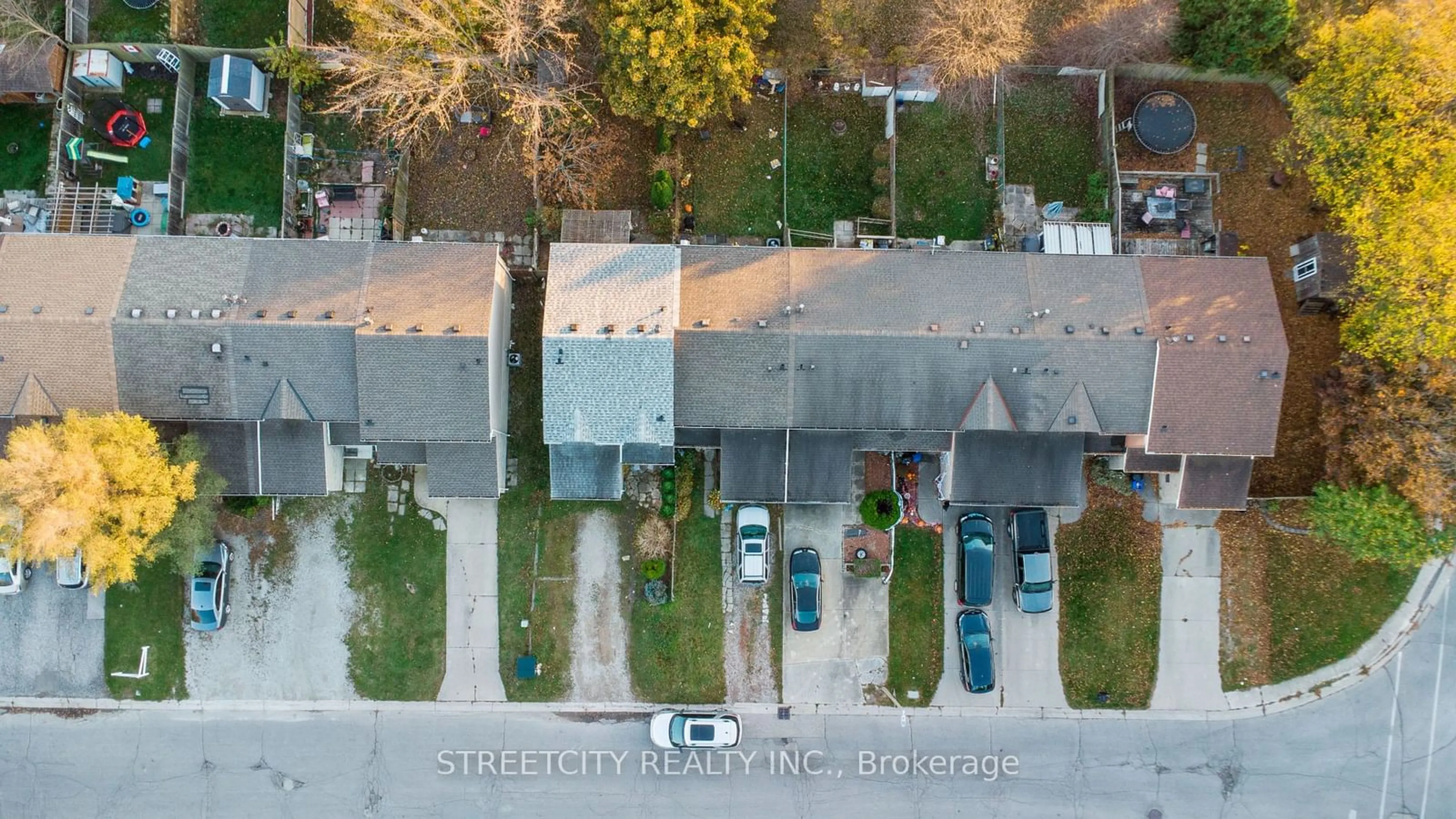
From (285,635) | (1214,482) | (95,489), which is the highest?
(95,489)

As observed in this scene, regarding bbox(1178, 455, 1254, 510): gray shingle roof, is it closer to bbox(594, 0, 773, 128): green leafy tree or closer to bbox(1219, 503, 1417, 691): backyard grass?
bbox(1219, 503, 1417, 691): backyard grass

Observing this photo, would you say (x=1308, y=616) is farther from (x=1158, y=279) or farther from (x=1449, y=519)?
(x=1158, y=279)

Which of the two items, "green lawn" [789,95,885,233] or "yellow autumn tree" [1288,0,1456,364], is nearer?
"yellow autumn tree" [1288,0,1456,364]

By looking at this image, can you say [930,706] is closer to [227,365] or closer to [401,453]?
[401,453]

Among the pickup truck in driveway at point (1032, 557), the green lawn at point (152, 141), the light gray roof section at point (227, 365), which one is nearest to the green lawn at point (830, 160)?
the pickup truck in driveway at point (1032, 557)

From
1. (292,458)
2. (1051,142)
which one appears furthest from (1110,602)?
(292,458)

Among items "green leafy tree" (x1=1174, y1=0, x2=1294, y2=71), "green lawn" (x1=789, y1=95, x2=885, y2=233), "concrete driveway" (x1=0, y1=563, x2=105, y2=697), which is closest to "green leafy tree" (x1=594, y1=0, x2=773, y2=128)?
"green lawn" (x1=789, y1=95, x2=885, y2=233)
